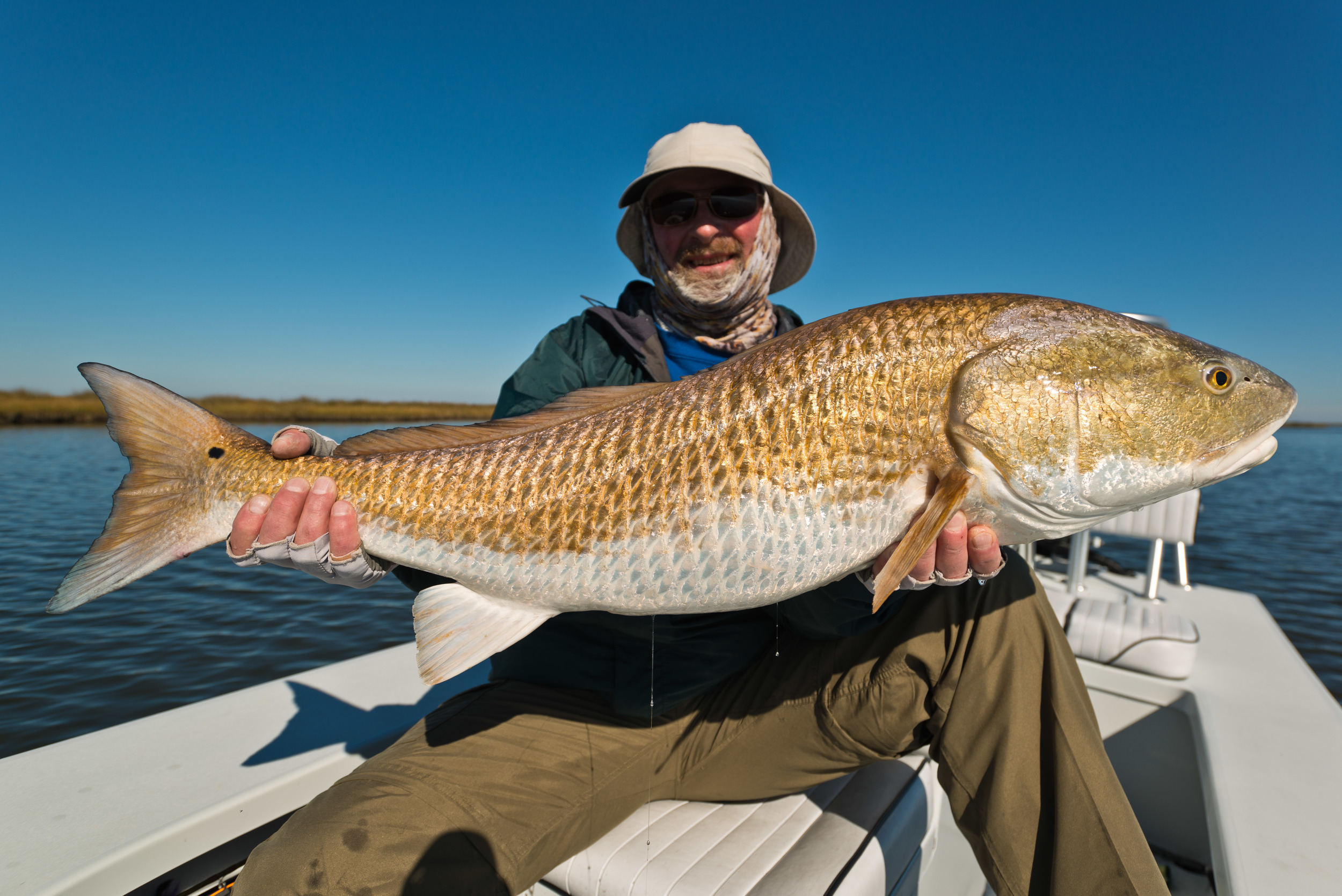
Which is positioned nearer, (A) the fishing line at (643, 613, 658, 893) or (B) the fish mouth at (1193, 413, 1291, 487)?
(B) the fish mouth at (1193, 413, 1291, 487)

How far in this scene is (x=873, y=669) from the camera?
7.57 ft

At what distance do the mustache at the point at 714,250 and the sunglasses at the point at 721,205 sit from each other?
120 mm

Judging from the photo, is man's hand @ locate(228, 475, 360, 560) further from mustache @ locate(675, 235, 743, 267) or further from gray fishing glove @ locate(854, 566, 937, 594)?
mustache @ locate(675, 235, 743, 267)

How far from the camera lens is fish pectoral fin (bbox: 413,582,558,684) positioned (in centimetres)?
211

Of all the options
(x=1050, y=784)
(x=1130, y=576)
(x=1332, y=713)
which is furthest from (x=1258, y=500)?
(x=1050, y=784)

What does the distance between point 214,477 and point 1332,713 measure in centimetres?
558

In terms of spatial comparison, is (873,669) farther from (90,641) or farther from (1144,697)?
A: (90,641)

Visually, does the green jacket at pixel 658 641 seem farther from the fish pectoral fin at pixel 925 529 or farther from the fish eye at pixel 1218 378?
the fish eye at pixel 1218 378

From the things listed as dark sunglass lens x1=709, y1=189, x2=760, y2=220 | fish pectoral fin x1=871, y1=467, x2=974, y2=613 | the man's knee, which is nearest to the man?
the man's knee

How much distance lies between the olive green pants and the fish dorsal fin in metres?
1.05

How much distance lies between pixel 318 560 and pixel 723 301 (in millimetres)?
2174

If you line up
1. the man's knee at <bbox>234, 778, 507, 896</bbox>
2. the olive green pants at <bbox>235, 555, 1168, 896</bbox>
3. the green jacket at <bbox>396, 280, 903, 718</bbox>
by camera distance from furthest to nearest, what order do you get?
the green jacket at <bbox>396, 280, 903, 718</bbox> → the olive green pants at <bbox>235, 555, 1168, 896</bbox> → the man's knee at <bbox>234, 778, 507, 896</bbox>

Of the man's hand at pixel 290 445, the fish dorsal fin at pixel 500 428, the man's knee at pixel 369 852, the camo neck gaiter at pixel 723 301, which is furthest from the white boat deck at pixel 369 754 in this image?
the camo neck gaiter at pixel 723 301

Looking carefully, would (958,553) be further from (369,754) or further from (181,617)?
(181,617)
